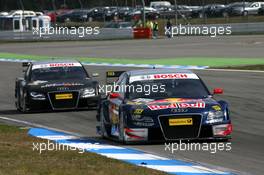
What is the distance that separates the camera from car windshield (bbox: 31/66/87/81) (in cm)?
2108

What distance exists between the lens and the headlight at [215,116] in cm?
1302

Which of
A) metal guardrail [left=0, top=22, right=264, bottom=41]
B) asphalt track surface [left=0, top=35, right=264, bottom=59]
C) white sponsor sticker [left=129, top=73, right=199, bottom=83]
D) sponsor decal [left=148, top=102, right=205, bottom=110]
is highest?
white sponsor sticker [left=129, top=73, right=199, bottom=83]

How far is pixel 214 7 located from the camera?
3083 inches

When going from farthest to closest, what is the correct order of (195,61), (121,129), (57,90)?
(195,61) < (57,90) < (121,129)

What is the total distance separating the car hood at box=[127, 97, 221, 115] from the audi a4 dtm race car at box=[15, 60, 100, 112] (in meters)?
6.54

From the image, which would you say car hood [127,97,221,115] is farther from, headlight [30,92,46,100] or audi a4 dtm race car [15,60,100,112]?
headlight [30,92,46,100]

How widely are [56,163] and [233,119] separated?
6900 mm

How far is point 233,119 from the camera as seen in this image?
1728 cm

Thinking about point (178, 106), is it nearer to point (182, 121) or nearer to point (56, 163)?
point (182, 121)

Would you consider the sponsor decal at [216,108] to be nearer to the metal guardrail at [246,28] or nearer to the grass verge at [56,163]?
the grass verge at [56,163]

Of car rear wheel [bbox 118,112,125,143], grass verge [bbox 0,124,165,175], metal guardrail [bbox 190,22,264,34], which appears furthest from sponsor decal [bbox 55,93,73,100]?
metal guardrail [bbox 190,22,264,34]

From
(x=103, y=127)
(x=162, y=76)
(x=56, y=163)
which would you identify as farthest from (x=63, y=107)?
(x=56, y=163)

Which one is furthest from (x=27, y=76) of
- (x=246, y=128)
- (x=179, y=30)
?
(x=179, y=30)

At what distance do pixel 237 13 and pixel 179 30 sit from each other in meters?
9.92
